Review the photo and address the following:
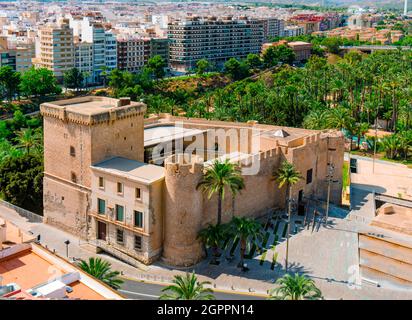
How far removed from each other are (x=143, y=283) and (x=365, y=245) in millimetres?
18906

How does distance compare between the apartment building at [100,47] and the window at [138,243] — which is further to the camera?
the apartment building at [100,47]

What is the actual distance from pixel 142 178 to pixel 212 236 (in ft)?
21.1

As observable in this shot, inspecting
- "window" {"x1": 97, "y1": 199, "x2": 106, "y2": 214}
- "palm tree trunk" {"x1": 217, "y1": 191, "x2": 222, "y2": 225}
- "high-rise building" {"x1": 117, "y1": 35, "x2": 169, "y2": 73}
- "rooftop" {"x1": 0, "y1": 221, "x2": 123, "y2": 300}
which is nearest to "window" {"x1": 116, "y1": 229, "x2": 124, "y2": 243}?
"window" {"x1": 97, "y1": 199, "x2": 106, "y2": 214}

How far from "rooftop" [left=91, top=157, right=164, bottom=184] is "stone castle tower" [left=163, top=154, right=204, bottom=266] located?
58.8 inches

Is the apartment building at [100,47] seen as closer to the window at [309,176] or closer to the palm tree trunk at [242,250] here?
the window at [309,176]

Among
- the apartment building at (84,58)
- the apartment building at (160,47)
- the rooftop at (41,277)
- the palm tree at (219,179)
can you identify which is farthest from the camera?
the apartment building at (160,47)

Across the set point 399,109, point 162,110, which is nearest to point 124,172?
point 162,110

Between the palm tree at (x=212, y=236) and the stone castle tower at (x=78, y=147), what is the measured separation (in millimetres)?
9815

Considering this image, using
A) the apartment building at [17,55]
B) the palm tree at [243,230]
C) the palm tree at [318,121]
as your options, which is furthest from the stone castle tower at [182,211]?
the apartment building at [17,55]

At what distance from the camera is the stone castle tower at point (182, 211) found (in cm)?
3803

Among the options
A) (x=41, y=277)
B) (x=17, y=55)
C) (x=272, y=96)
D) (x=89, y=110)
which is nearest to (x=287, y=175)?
(x=89, y=110)

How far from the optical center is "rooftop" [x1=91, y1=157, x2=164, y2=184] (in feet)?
127

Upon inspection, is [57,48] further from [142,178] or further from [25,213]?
[142,178]

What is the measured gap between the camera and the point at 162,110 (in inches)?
3629
